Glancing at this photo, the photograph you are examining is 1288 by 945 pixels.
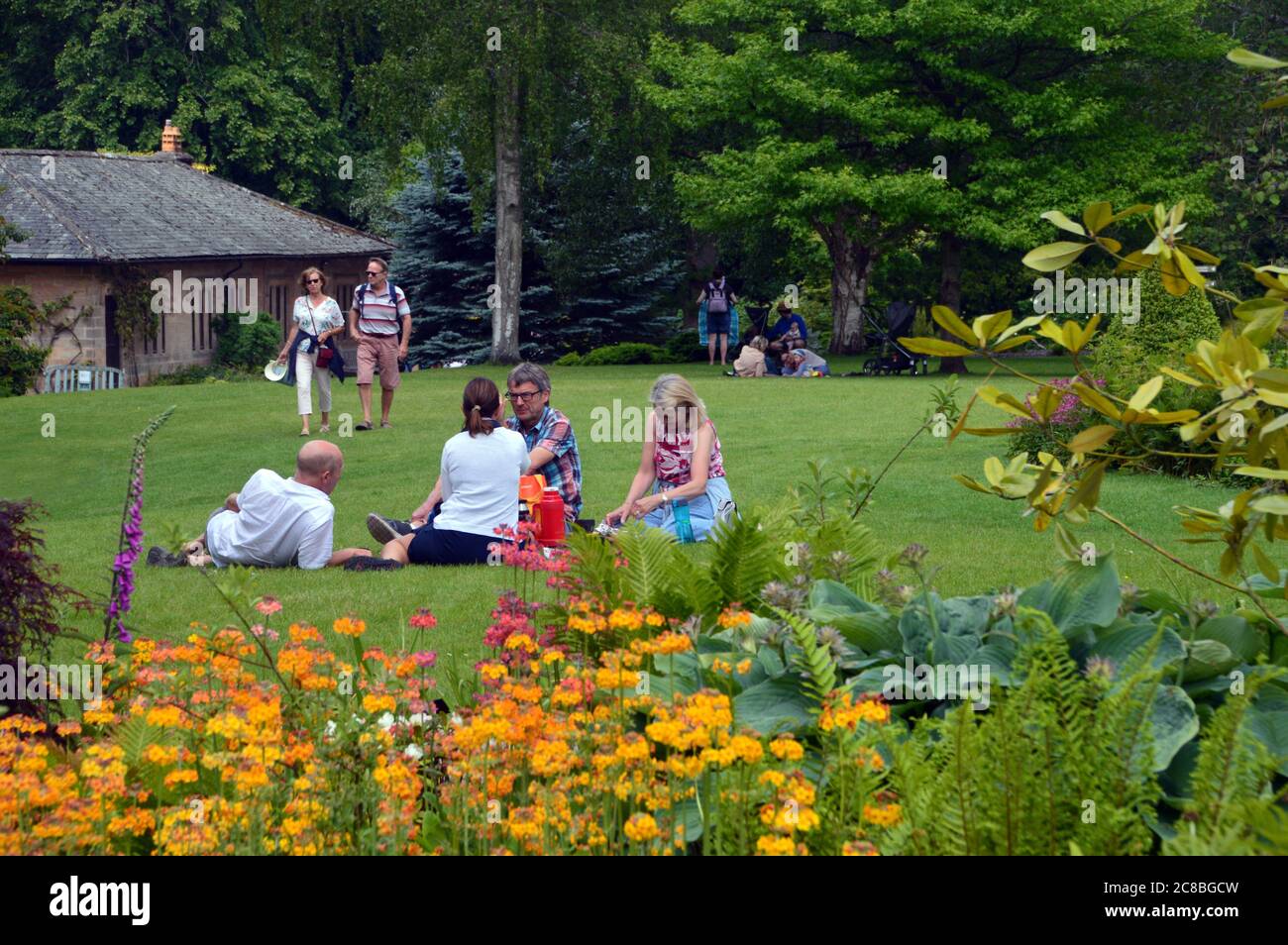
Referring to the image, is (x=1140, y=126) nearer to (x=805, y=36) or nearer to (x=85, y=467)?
(x=805, y=36)

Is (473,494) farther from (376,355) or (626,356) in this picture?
(626,356)

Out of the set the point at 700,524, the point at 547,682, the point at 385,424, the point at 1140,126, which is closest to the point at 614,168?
the point at 1140,126

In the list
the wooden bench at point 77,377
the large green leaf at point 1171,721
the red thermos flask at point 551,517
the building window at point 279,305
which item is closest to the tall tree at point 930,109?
the building window at point 279,305

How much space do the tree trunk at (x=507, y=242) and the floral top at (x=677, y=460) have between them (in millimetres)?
23439

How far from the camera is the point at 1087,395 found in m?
3.60

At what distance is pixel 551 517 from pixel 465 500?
0.66 m

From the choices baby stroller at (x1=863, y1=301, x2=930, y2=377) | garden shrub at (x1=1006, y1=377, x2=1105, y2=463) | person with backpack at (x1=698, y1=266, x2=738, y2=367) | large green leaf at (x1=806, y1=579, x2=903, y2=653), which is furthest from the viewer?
person with backpack at (x1=698, y1=266, x2=738, y2=367)

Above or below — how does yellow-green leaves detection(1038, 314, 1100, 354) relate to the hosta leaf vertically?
below

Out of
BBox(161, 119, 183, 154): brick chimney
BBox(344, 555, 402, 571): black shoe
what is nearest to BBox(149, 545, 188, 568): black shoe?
BBox(344, 555, 402, 571): black shoe

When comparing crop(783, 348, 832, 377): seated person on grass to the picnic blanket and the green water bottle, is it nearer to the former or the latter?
the picnic blanket

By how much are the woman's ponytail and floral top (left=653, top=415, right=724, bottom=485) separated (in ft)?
3.52

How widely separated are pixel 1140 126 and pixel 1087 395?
31.8 meters

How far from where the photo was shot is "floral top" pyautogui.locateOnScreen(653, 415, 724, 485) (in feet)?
32.3

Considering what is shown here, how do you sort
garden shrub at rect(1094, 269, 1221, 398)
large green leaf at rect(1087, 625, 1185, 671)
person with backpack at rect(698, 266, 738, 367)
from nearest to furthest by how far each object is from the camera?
large green leaf at rect(1087, 625, 1185, 671) < garden shrub at rect(1094, 269, 1221, 398) < person with backpack at rect(698, 266, 738, 367)
